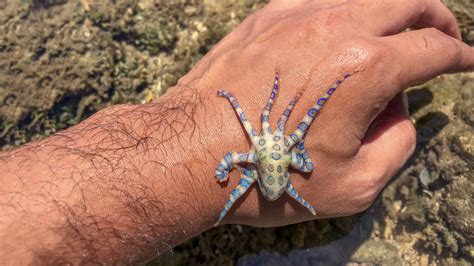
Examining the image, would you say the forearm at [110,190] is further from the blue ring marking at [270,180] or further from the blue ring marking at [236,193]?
the blue ring marking at [270,180]

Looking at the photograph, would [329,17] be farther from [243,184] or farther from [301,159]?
[243,184]

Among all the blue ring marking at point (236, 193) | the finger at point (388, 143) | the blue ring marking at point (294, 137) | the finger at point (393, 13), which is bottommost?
the finger at point (388, 143)

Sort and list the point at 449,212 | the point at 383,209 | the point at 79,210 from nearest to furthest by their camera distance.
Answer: the point at 79,210
the point at 449,212
the point at 383,209

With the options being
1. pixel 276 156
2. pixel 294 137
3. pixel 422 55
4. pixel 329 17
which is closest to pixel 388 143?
pixel 422 55

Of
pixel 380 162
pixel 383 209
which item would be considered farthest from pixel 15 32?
pixel 383 209

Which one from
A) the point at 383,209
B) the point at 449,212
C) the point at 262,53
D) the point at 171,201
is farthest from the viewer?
the point at 383,209

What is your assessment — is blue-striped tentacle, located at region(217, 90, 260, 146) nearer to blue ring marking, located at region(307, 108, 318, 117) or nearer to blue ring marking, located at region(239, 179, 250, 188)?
blue ring marking, located at region(239, 179, 250, 188)

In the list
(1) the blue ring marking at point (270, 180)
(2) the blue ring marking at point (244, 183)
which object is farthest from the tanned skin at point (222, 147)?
(1) the blue ring marking at point (270, 180)

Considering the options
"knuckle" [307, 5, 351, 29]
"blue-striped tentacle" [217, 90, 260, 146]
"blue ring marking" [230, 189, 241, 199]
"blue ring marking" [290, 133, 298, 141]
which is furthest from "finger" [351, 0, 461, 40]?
"blue ring marking" [230, 189, 241, 199]

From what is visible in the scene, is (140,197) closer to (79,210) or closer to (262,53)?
(79,210)
